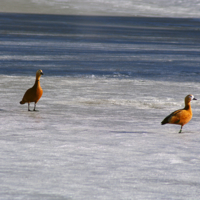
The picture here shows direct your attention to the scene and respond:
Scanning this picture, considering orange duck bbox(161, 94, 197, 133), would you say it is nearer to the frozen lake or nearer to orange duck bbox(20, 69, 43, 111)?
the frozen lake

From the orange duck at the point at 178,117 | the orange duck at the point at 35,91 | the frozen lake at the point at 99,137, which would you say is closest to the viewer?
the frozen lake at the point at 99,137

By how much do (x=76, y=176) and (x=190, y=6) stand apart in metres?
83.2

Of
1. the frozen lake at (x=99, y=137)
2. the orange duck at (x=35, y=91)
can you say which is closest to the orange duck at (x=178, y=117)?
the frozen lake at (x=99, y=137)

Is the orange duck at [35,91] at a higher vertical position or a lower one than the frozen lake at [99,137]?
higher

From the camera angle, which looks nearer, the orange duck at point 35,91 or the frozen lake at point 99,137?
the frozen lake at point 99,137

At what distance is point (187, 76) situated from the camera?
1345 centimetres

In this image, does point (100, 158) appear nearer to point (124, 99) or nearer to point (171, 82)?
point (124, 99)

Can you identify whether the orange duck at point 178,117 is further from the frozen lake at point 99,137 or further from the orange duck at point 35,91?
the orange duck at point 35,91

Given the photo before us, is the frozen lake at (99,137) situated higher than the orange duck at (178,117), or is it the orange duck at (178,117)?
the orange duck at (178,117)

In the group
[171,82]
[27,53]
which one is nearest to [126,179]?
[171,82]

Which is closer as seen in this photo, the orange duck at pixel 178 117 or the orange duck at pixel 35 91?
the orange duck at pixel 178 117

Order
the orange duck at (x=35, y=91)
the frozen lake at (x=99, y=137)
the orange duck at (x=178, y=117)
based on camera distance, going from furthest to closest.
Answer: the orange duck at (x=35, y=91) → the orange duck at (x=178, y=117) → the frozen lake at (x=99, y=137)

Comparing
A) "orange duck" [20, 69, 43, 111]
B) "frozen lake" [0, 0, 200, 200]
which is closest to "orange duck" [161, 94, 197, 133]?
"frozen lake" [0, 0, 200, 200]

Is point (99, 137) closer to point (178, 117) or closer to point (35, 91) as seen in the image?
point (178, 117)
